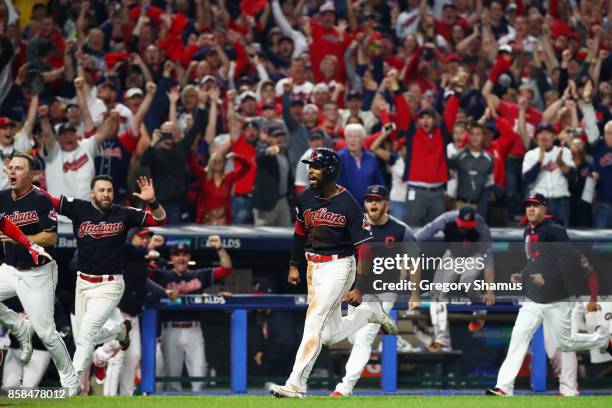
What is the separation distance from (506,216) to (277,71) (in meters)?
3.74

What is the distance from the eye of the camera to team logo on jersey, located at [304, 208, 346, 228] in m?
9.45

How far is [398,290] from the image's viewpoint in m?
11.6

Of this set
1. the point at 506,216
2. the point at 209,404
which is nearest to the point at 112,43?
the point at 506,216

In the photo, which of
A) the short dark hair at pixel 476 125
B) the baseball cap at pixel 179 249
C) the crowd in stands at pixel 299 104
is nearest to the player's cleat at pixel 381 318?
the baseball cap at pixel 179 249

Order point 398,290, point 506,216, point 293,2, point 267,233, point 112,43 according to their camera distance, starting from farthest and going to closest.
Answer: point 293,2
point 112,43
point 506,216
point 267,233
point 398,290

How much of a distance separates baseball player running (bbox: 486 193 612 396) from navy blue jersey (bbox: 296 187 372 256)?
2.07 m

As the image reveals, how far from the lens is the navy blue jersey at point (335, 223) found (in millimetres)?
9445

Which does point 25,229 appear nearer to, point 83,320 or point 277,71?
point 83,320

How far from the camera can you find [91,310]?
10344 millimetres

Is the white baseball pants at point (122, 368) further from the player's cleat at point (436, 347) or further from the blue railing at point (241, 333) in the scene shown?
the player's cleat at point (436, 347)

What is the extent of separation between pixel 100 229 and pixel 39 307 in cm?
96

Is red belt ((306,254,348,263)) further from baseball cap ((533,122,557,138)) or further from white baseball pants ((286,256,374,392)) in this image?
baseball cap ((533,122,557,138))

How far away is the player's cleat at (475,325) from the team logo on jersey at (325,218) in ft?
11.8

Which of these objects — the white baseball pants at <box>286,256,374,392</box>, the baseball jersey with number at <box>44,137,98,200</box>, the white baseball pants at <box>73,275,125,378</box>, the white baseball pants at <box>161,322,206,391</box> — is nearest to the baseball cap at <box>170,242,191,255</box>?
the white baseball pants at <box>161,322,206,391</box>
